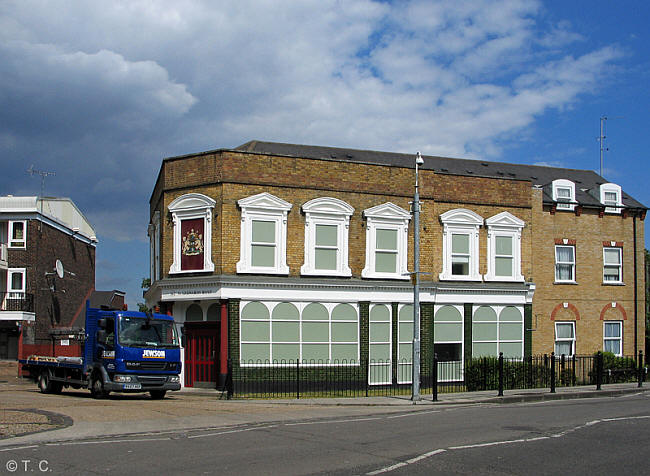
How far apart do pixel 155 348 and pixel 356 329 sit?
8.79m

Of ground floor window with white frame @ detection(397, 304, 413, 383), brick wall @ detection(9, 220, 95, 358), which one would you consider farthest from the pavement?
brick wall @ detection(9, 220, 95, 358)

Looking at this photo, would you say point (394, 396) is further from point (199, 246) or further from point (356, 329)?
point (199, 246)

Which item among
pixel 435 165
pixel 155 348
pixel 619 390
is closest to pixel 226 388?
pixel 155 348

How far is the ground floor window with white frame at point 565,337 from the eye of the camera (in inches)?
1321

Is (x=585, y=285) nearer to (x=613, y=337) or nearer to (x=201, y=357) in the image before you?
(x=613, y=337)

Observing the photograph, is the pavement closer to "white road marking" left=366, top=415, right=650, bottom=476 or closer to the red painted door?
the red painted door

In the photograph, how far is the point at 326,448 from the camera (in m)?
Result: 12.8

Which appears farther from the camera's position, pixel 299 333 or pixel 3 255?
pixel 3 255

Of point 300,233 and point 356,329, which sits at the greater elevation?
point 300,233

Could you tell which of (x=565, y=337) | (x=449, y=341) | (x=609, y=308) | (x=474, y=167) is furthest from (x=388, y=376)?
(x=474, y=167)

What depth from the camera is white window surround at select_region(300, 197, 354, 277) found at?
28.2m

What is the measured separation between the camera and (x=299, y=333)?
27938mm

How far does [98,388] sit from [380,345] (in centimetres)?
1126

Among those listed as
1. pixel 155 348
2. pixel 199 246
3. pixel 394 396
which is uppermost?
pixel 199 246
